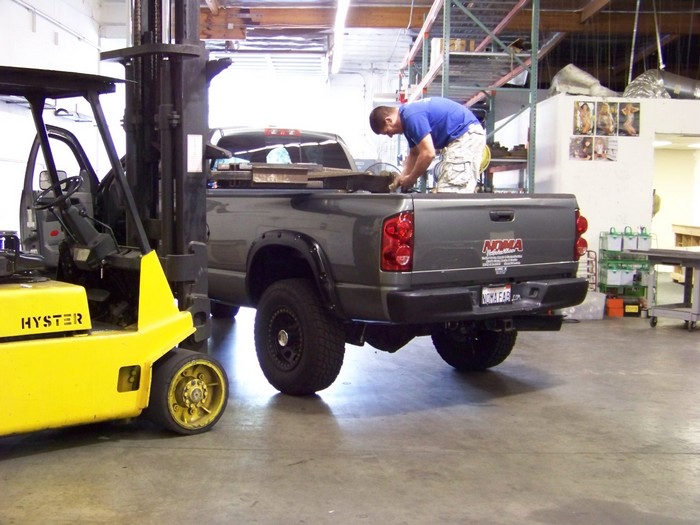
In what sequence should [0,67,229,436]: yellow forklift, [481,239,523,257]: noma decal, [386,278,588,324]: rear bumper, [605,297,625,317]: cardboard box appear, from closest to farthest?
[0,67,229,436]: yellow forklift → [386,278,588,324]: rear bumper → [481,239,523,257]: noma decal → [605,297,625,317]: cardboard box

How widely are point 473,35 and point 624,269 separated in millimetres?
4662

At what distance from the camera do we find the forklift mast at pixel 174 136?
16.5 ft

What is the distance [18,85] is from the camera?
4.48m

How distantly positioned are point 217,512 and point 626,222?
839cm

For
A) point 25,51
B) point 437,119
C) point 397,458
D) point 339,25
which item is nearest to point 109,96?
point 25,51

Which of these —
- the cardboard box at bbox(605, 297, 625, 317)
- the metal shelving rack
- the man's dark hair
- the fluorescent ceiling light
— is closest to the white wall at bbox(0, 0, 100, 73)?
the fluorescent ceiling light

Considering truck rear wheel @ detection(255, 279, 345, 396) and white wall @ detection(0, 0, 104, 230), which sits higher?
white wall @ detection(0, 0, 104, 230)

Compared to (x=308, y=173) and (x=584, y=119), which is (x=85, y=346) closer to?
(x=308, y=173)

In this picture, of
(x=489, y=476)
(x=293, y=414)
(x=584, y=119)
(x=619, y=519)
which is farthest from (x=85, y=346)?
(x=584, y=119)

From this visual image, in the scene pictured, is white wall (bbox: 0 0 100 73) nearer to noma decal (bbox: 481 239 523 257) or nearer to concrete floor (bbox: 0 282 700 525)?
concrete floor (bbox: 0 282 700 525)

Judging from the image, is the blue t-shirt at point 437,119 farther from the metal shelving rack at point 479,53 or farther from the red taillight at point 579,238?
the metal shelving rack at point 479,53

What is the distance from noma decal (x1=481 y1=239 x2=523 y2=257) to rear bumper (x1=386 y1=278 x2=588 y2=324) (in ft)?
0.80

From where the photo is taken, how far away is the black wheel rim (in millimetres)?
5570

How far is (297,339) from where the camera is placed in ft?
18.3
